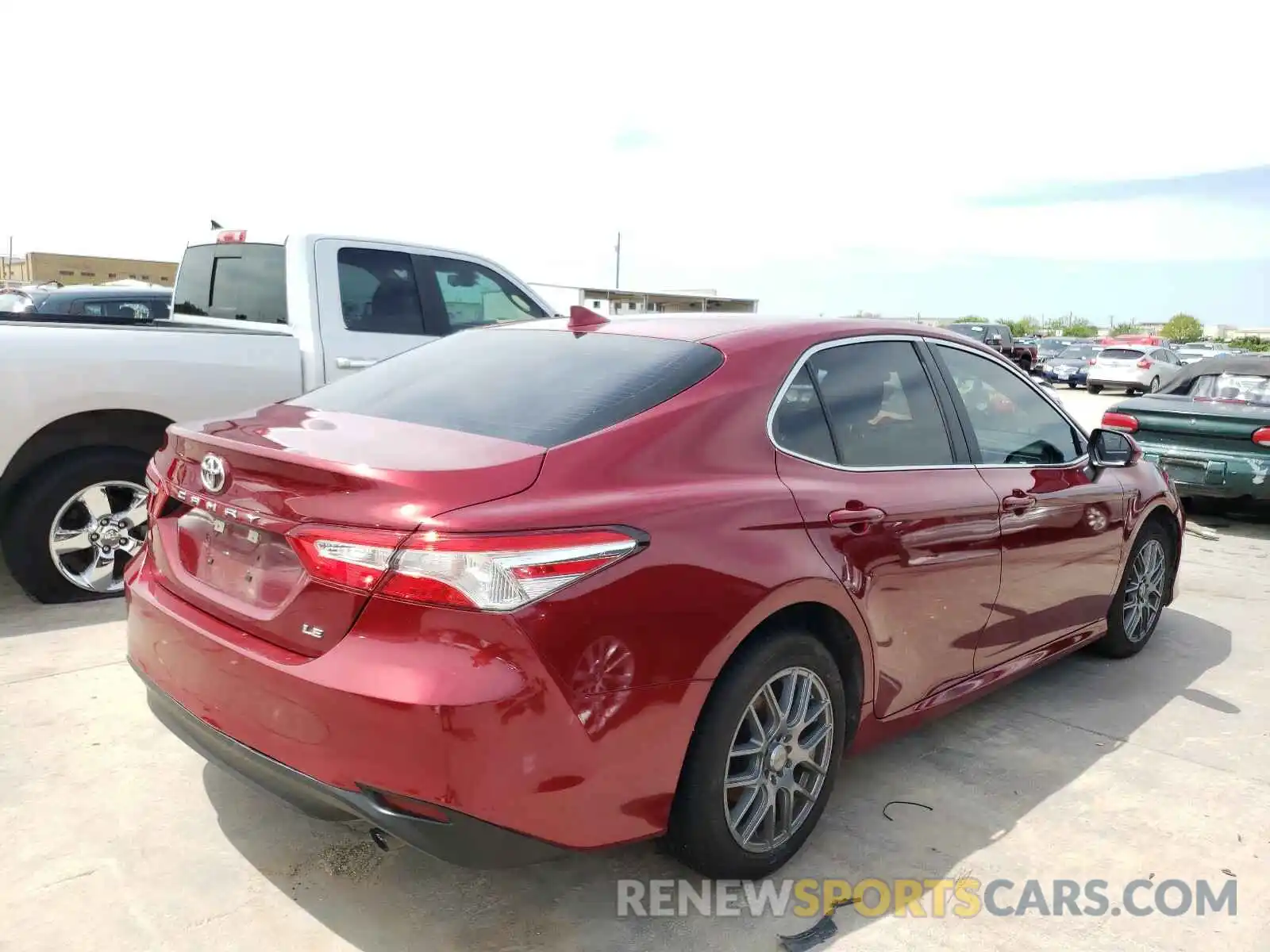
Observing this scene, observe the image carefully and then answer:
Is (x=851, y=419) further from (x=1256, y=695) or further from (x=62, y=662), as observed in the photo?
(x=62, y=662)

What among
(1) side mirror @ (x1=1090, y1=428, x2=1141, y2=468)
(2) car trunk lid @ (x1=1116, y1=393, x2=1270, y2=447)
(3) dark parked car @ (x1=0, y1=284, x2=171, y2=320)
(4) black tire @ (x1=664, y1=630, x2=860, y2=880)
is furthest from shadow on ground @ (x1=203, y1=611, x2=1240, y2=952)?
(3) dark parked car @ (x1=0, y1=284, x2=171, y2=320)

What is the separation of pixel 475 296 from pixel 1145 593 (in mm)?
4295

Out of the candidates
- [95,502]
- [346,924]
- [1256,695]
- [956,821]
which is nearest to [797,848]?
[956,821]

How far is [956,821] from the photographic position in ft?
10.4

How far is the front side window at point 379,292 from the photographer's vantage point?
5812mm

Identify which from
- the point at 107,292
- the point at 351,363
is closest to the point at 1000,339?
the point at 107,292

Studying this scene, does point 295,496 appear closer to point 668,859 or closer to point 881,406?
point 668,859

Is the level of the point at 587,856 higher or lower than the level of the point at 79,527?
lower

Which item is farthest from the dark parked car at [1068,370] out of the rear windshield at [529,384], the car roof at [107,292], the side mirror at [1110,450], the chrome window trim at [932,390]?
the rear windshield at [529,384]

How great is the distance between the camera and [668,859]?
2840 mm

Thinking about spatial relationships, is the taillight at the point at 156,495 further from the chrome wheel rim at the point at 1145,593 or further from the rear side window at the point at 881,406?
the chrome wheel rim at the point at 1145,593

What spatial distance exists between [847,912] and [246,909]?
160 cm

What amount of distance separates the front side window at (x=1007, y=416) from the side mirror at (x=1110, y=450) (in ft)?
0.20

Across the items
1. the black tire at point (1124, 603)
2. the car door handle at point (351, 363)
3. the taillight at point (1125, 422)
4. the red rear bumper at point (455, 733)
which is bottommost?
the black tire at point (1124, 603)
